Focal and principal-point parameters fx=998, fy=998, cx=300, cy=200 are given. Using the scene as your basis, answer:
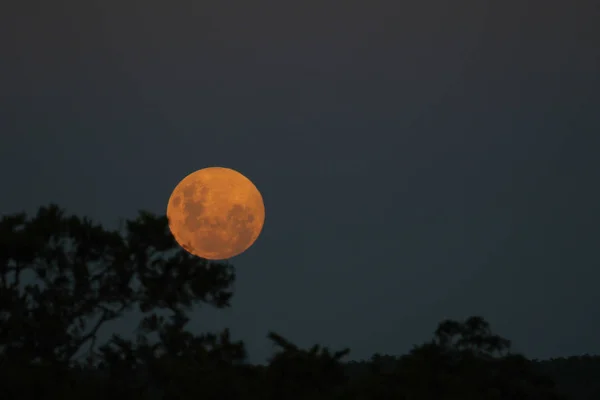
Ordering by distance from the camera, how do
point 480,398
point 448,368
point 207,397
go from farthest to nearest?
1. point 448,368
2. point 480,398
3. point 207,397

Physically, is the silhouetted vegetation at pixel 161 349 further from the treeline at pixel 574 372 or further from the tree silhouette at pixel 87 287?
the treeline at pixel 574 372

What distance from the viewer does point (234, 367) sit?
111ft

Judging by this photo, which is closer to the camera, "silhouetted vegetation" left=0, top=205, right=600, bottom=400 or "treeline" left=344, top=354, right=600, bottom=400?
"silhouetted vegetation" left=0, top=205, right=600, bottom=400

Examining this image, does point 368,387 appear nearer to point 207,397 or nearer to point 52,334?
point 207,397

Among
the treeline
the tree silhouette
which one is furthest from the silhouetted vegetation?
the treeline

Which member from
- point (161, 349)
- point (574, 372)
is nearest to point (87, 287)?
point (161, 349)

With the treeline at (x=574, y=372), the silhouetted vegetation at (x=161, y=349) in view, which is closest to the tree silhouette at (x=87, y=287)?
the silhouetted vegetation at (x=161, y=349)

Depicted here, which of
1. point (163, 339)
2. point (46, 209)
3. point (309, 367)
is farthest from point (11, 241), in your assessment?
point (309, 367)

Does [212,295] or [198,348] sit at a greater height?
[212,295]

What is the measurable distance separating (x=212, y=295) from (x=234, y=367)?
12.7ft

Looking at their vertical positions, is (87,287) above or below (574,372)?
below

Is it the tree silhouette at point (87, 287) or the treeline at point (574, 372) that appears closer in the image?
the tree silhouette at point (87, 287)

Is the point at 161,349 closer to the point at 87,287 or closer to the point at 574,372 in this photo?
the point at 87,287

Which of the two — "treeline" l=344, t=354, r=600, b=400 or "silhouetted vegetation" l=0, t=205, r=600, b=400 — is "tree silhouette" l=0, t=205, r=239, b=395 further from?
"treeline" l=344, t=354, r=600, b=400
